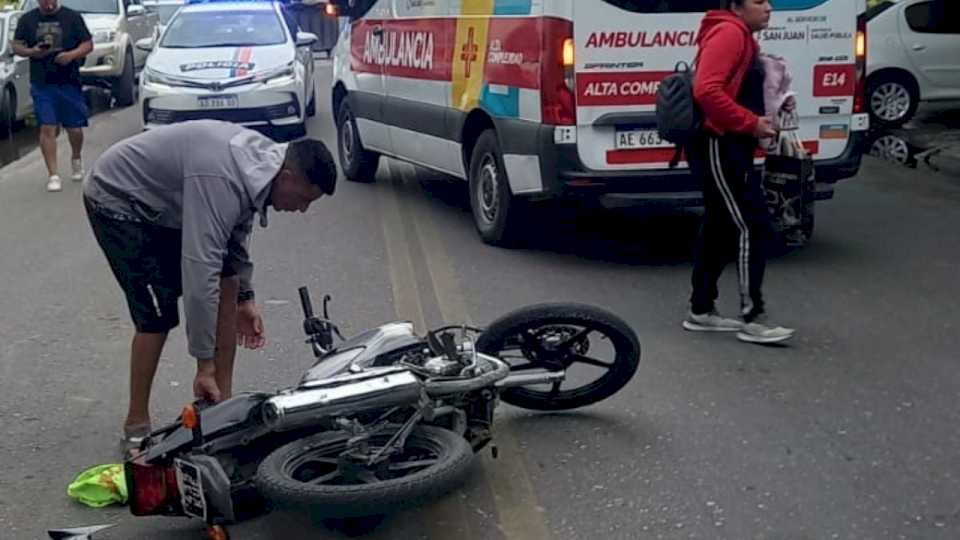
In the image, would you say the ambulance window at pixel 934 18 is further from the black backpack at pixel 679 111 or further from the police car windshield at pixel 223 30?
the black backpack at pixel 679 111

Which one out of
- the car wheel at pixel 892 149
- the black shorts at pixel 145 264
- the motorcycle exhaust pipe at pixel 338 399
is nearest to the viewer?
the motorcycle exhaust pipe at pixel 338 399

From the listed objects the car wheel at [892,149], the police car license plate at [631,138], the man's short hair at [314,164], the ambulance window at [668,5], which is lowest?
the car wheel at [892,149]

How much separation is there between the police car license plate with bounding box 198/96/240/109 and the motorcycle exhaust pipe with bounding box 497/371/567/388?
10.1m

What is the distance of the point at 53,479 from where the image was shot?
547cm

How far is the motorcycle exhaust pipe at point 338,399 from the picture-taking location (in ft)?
15.1

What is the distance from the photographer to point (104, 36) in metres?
20.4

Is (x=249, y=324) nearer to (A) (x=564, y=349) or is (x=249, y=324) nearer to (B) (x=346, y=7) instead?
(A) (x=564, y=349)

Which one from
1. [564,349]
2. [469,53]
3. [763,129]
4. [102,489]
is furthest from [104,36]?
[102,489]

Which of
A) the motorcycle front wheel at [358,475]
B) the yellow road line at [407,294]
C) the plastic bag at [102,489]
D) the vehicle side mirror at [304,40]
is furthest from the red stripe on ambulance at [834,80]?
the vehicle side mirror at [304,40]

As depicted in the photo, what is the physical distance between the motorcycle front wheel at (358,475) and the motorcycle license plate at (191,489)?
0.18 meters

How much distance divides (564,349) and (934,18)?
1285 centimetres

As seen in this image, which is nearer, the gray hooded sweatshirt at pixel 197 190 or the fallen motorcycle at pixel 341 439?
the fallen motorcycle at pixel 341 439

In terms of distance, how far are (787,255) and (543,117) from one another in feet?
6.41

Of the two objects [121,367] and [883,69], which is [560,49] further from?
[883,69]
